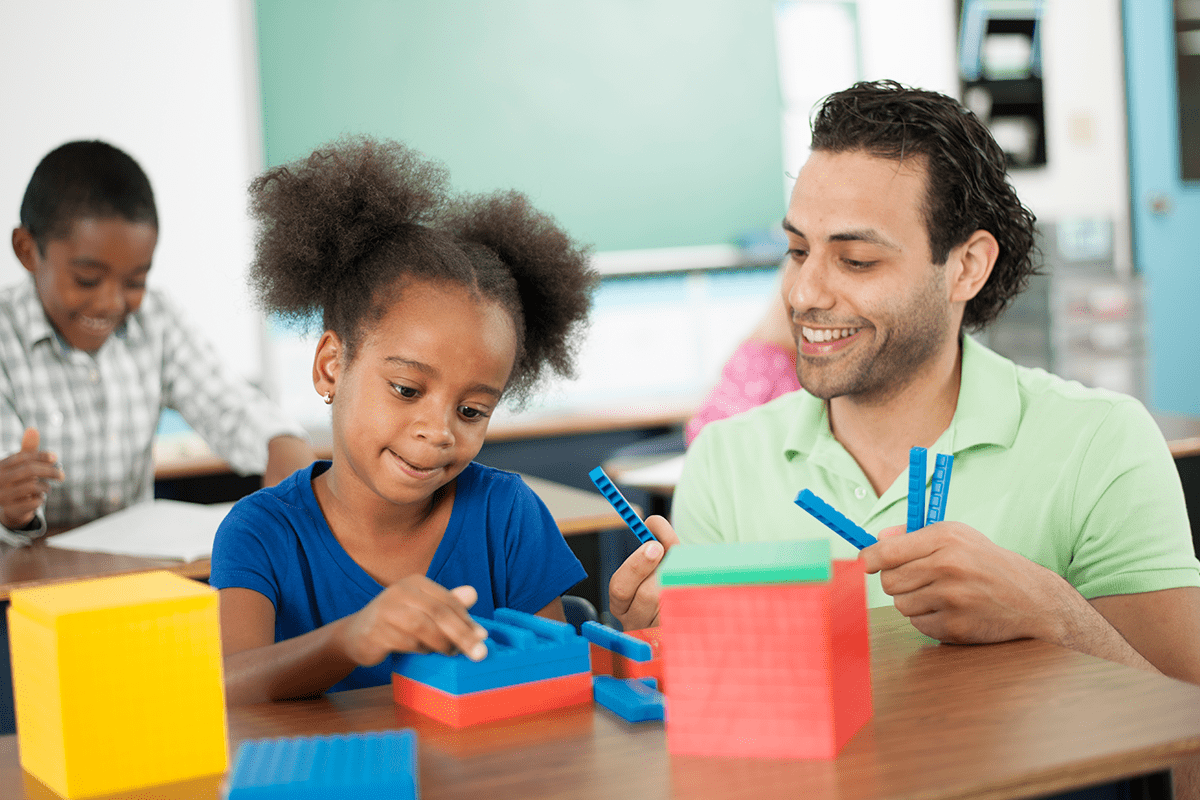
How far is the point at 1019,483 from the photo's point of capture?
1458 millimetres

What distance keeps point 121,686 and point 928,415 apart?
1.12 m

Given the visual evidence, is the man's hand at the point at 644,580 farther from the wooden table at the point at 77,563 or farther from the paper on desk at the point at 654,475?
the paper on desk at the point at 654,475

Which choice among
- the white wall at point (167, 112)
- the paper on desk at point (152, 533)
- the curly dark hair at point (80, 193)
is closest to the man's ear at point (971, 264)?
the paper on desk at point (152, 533)

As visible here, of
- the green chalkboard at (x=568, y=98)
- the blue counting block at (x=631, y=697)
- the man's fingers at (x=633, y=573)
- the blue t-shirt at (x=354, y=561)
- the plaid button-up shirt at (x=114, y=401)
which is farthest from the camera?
the green chalkboard at (x=568, y=98)

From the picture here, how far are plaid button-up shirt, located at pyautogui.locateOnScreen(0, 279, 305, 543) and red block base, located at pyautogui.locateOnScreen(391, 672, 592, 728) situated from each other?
1685 millimetres

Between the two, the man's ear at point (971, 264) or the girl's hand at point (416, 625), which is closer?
the girl's hand at point (416, 625)

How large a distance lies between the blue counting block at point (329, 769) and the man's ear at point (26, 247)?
193 centimetres

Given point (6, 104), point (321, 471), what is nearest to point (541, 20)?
point (6, 104)

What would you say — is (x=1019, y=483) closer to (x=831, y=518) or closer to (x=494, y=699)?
(x=831, y=518)

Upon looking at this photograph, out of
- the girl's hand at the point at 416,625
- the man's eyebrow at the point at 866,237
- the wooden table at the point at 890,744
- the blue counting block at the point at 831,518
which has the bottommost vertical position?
the wooden table at the point at 890,744

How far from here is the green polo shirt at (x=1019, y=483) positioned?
1375 mm

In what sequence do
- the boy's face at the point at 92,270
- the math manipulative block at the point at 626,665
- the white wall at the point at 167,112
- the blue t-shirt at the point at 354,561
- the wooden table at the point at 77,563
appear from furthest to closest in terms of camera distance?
1. the white wall at the point at 167,112
2. the boy's face at the point at 92,270
3. the wooden table at the point at 77,563
4. the blue t-shirt at the point at 354,561
5. the math manipulative block at the point at 626,665

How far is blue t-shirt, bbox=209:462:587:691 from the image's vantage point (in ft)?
4.24

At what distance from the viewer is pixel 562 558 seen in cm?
147
